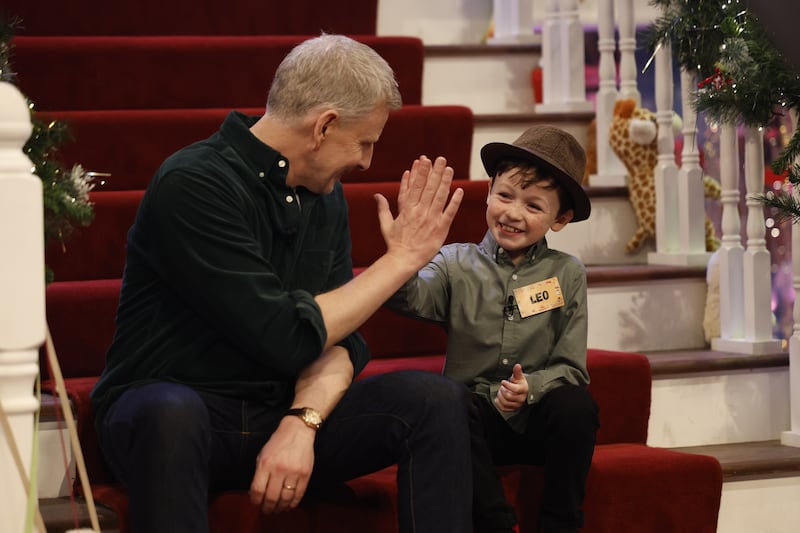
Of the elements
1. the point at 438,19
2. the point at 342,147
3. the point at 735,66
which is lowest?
the point at 342,147

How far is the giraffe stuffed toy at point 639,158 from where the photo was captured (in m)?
3.12

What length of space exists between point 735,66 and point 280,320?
51.4 inches

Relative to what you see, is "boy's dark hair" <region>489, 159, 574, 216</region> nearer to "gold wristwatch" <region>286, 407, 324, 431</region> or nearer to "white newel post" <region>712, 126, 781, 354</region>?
"gold wristwatch" <region>286, 407, 324, 431</region>

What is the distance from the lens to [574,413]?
6.59ft

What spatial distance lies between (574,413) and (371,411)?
1.34 ft

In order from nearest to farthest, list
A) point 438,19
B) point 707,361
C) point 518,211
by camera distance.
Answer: point 518,211, point 707,361, point 438,19

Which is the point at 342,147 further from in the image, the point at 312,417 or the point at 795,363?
the point at 795,363

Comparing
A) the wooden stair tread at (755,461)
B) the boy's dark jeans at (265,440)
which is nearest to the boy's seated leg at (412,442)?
the boy's dark jeans at (265,440)

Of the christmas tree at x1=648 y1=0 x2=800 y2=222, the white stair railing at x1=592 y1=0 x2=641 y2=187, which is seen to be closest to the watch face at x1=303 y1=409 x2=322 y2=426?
the christmas tree at x1=648 y1=0 x2=800 y2=222

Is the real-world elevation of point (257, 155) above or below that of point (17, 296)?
above

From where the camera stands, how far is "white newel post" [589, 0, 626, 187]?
127 inches

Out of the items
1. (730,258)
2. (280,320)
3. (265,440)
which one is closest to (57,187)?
(280,320)

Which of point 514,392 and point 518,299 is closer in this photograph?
point 514,392

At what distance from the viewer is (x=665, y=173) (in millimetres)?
3111
